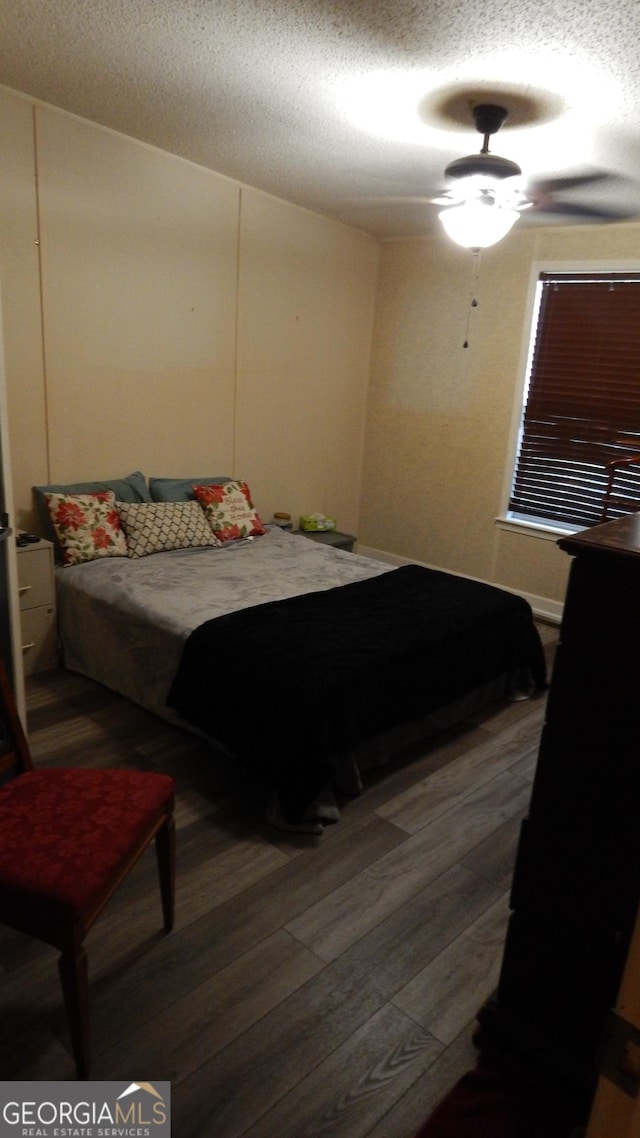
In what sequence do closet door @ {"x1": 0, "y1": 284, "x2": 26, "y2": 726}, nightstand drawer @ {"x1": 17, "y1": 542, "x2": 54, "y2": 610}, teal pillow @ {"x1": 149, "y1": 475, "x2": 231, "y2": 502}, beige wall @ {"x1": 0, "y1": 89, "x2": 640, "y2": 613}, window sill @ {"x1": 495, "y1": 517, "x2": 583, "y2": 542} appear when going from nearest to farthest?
closet door @ {"x1": 0, "y1": 284, "x2": 26, "y2": 726} < nightstand drawer @ {"x1": 17, "y1": 542, "x2": 54, "y2": 610} < beige wall @ {"x1": 0, "y1": 89, "x2": 640, "y2": 613} < teal pillow @ {"x1": 149, "y1": 475, "x2": 231, "y2": 502} < window sill @ {"x1": 495, "y1": 517, "x2": 583, "y2": 542}

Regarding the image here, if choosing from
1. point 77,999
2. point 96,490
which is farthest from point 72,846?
point 96,490

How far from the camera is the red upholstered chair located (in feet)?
4.63

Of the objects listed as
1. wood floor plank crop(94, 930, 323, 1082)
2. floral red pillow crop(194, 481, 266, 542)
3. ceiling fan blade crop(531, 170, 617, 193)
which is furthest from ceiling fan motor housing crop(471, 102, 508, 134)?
wood floor plank crop(94, 930, 323, 1082)

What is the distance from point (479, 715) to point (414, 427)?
2691 millimetres

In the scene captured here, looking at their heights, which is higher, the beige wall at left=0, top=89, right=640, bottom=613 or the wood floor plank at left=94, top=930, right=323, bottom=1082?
the beige wall at left=0, top=89, right=640, bottom=613


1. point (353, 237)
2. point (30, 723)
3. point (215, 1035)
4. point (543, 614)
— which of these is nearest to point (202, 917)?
point (215, 1035)

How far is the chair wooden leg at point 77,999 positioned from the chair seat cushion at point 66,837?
5 centimetres

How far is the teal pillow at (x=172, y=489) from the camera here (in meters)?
4.02

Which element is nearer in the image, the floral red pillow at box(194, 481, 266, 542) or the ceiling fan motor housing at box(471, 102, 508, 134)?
the ceiling fan motor housing at box(471, 102, 508, 134)

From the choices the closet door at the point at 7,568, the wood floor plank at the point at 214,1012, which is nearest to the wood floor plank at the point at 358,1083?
the wood floor plank at the point at 214,1012

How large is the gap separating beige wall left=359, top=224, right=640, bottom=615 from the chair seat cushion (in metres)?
3.56

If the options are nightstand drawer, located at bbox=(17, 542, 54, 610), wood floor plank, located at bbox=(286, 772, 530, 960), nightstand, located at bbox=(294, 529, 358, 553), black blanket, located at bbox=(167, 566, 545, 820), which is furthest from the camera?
nightstand, located at bbox=(294, 529, 358, 553)

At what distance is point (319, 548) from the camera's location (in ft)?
13.7

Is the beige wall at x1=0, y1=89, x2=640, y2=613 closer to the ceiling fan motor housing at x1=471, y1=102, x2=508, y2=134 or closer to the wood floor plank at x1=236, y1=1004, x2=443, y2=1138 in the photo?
the ceiling fan motor housing at x1=471, y1=102, x2=508, y2=134
